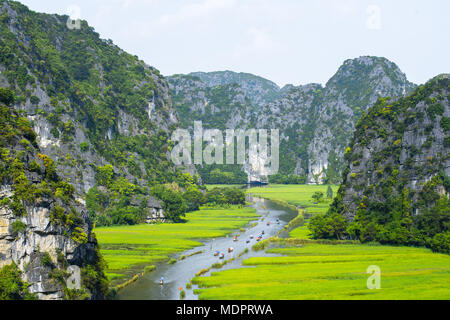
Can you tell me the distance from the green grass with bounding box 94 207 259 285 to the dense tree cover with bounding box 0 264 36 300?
747 inches

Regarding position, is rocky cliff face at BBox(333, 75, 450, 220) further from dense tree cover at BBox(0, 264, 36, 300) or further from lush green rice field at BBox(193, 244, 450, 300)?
dense tree cover at BBox(0, 264, 36, 300)

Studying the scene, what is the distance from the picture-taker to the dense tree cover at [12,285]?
44906 millimetres

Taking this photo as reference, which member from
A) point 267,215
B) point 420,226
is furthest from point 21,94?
point 420,226

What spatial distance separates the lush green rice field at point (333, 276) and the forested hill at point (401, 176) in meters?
8.53

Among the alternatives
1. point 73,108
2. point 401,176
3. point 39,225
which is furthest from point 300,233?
point 73,108

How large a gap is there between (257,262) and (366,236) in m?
→ 32.5

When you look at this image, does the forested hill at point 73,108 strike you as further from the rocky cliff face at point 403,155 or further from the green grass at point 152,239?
the rocky cliff face at point 403,155

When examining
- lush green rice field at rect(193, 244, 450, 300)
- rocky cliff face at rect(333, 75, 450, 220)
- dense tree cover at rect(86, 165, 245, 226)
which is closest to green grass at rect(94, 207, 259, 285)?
dense tree cover at rect(86, 165, 245, 226)

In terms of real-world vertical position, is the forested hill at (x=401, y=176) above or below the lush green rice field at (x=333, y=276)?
above

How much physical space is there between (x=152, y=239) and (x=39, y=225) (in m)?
51.2

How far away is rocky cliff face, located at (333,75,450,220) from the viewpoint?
100750mm

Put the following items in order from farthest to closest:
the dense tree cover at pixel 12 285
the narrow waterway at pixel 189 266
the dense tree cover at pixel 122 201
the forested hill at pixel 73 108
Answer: the forested hill at pixel 73 108
the dense tree cover at pixel 122 201
the narrow waterway at pixel 189 266
the dense tree cover at pixel 12 285

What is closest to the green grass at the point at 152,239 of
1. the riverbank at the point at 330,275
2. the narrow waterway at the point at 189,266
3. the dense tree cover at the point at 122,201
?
the narrow waterway at the point at 189,266
